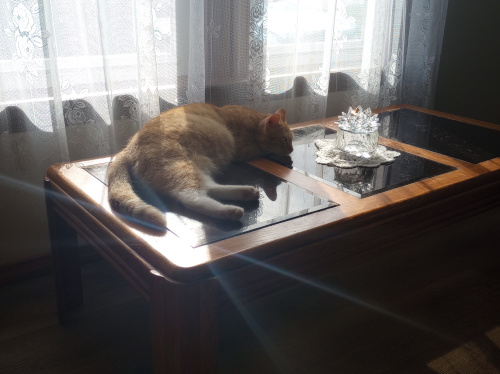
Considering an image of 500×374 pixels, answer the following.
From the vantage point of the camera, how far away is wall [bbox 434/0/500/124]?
8.12ft

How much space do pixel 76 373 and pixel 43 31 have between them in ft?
3.08

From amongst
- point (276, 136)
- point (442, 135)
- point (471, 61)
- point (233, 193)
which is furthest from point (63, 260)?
point (471, 61)

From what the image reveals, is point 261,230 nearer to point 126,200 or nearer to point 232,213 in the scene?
point 232,213

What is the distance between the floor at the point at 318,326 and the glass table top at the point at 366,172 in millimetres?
185

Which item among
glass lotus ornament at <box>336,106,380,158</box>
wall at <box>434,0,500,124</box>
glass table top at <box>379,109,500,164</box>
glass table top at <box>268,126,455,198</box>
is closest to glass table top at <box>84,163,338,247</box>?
glass table top at <box>268,126,455,198</box>

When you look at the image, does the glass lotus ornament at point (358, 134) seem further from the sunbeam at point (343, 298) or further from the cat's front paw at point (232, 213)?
the cat's front paw at point (232, 213)

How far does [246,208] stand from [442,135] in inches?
36.7

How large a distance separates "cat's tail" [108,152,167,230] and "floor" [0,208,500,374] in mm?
440

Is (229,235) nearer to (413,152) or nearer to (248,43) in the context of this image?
(413,152)

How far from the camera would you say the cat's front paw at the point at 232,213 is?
102cm

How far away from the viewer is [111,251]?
41.9 inches

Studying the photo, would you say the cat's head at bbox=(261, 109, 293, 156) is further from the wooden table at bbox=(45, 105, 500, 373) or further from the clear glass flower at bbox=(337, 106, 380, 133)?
the clear glass flower at bbox=(337, 106, 380, 133)

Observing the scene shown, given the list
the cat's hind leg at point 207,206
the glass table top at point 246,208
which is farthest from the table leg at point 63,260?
the cat's hind leg at point 207,206

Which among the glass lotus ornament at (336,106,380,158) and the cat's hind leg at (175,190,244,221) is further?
the glass lotus ornament at (336,106,380,158)
